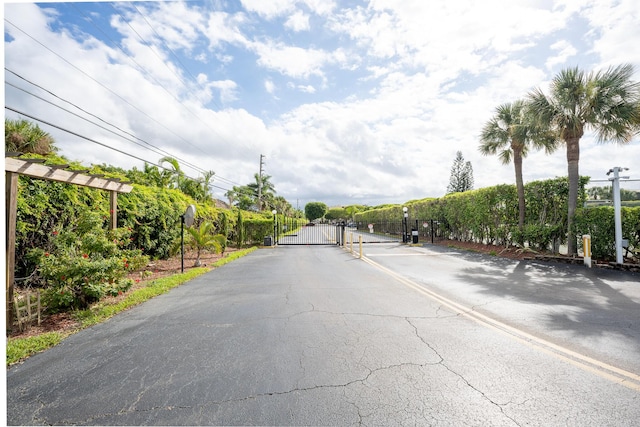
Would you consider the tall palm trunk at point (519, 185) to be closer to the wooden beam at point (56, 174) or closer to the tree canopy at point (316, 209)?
the wooden beam at point (56, 174)

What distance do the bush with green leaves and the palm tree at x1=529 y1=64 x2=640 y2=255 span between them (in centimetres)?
1363

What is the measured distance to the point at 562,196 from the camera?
447 inches

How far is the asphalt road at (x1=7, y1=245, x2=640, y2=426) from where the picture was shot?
7.56 feet

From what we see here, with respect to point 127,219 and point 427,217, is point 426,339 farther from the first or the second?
point 427,217

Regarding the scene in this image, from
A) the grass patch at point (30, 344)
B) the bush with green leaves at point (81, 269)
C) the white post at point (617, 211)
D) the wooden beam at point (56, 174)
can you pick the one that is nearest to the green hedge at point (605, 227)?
the white post at point (617, 211)

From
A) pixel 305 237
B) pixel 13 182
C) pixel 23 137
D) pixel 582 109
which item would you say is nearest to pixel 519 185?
pixel 582 109

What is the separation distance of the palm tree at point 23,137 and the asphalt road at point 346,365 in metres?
9.99

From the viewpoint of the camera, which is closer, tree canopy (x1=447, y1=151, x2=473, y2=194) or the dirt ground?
the dirt ground

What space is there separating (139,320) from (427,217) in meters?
20.2

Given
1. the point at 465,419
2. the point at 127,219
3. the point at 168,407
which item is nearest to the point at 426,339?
the point at 465,419

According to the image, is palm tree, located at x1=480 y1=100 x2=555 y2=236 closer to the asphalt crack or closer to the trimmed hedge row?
the trimmed hedge row

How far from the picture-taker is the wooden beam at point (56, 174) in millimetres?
4328

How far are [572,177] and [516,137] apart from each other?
3.05 meters

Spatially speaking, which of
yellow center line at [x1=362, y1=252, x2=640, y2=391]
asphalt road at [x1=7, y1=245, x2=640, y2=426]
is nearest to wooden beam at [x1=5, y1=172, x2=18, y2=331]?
asphalt road at [x1=7, y1=245, x2=640, y2=426]
